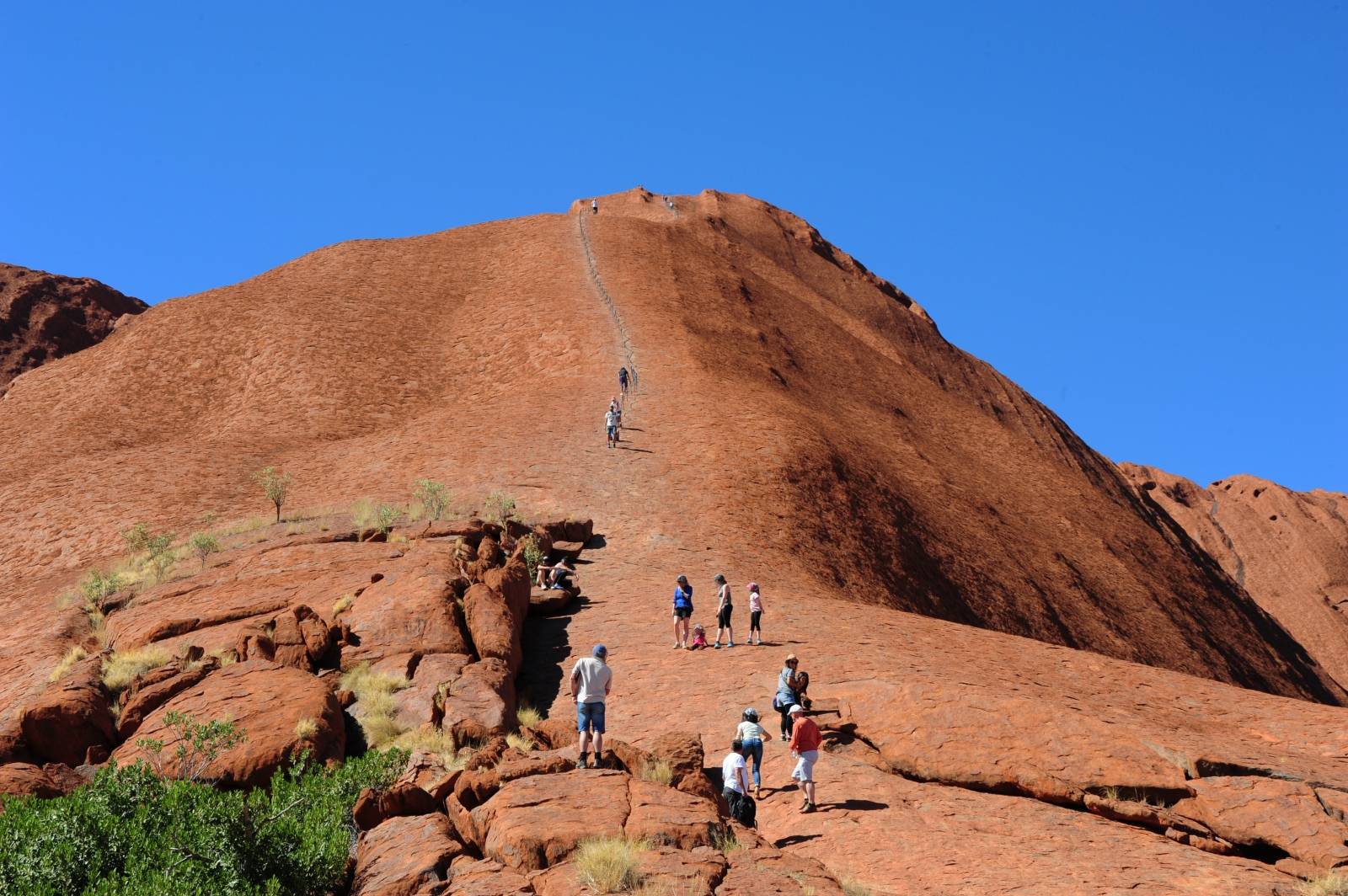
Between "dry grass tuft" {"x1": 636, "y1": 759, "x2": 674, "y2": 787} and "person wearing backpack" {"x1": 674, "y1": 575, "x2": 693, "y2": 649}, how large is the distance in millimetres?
8752

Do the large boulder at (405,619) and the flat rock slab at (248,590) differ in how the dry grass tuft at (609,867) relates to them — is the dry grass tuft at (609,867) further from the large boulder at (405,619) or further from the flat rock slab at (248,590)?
the flat rock slab at (248,590)

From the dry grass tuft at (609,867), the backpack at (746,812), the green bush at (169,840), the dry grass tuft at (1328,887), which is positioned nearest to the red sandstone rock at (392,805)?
the green bush at (169,840)

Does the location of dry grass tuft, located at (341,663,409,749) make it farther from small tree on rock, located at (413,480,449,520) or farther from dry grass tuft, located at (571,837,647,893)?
small tree on rock, located at (413,480,449,520)

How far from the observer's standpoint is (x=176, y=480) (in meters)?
39.0

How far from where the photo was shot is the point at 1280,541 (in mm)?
105375

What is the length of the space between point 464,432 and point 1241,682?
31.8 metres

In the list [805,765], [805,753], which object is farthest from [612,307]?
[805,765]

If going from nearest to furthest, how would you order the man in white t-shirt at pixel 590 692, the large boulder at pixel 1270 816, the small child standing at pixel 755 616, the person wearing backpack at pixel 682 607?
1. the large boulder at pixel 1270 816
2. the man in white t-shirt at pixel 590 692
3. the person wearing backpack at pixel 682 607
4. the small child standing at pixel 755 616

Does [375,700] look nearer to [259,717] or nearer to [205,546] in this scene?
[259,717]

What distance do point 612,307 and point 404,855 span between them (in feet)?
160

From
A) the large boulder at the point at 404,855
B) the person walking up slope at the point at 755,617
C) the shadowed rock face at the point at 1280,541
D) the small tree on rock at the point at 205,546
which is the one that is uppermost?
the shadowed rock face at the point at 1280,541

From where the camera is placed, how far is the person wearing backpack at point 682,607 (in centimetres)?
2281

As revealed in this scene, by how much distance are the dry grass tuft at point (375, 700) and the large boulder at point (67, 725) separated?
11.4 ft

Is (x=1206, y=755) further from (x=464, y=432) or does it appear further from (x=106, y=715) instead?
(x=464, y=432)
